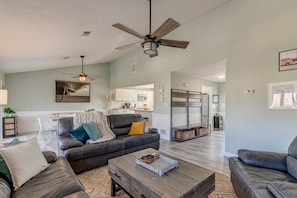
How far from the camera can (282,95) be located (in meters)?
2.99

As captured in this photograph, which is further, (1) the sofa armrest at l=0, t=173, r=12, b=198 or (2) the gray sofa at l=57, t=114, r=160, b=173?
(2) the gray sofa at l=57, t=114, r=160, b=173

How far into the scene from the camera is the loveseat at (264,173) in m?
1.45

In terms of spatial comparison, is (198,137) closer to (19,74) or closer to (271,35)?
(271,35)

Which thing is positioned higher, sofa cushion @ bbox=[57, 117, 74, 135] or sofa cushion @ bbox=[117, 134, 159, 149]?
sofa cushion @ bbox=[57, 117, 74, 135]

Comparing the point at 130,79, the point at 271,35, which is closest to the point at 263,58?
the point at 271,35

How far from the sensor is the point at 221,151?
13.8ft

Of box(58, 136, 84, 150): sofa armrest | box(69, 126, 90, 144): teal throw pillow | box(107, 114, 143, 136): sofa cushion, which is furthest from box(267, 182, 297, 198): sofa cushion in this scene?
box(107, 114, 143, 136): sofa cushion

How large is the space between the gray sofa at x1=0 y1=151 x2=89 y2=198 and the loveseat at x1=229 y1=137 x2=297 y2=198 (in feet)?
5.31

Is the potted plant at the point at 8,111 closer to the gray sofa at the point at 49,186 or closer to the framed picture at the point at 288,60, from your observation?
the gray sofa at the point at 49,186

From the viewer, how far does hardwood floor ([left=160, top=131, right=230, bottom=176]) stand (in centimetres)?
332

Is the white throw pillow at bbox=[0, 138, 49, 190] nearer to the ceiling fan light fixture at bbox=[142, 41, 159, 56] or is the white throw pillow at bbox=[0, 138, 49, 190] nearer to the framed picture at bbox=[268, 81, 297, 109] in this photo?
the ceiling fan light fixture at bbox=[142, 41, 159, 56]

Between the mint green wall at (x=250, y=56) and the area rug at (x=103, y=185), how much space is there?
4.33 ft

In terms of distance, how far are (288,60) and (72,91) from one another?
25.4 feet

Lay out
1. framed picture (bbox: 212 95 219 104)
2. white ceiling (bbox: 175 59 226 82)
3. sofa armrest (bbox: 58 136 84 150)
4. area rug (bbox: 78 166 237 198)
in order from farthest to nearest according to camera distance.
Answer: framed picture (bbox: 212 95 219 104)
white ceiling (bbox: 175 59 226 82)
sofa armrest (bbox: 58 136 84 150)
area rug (bbox: 78 166 237 198)
